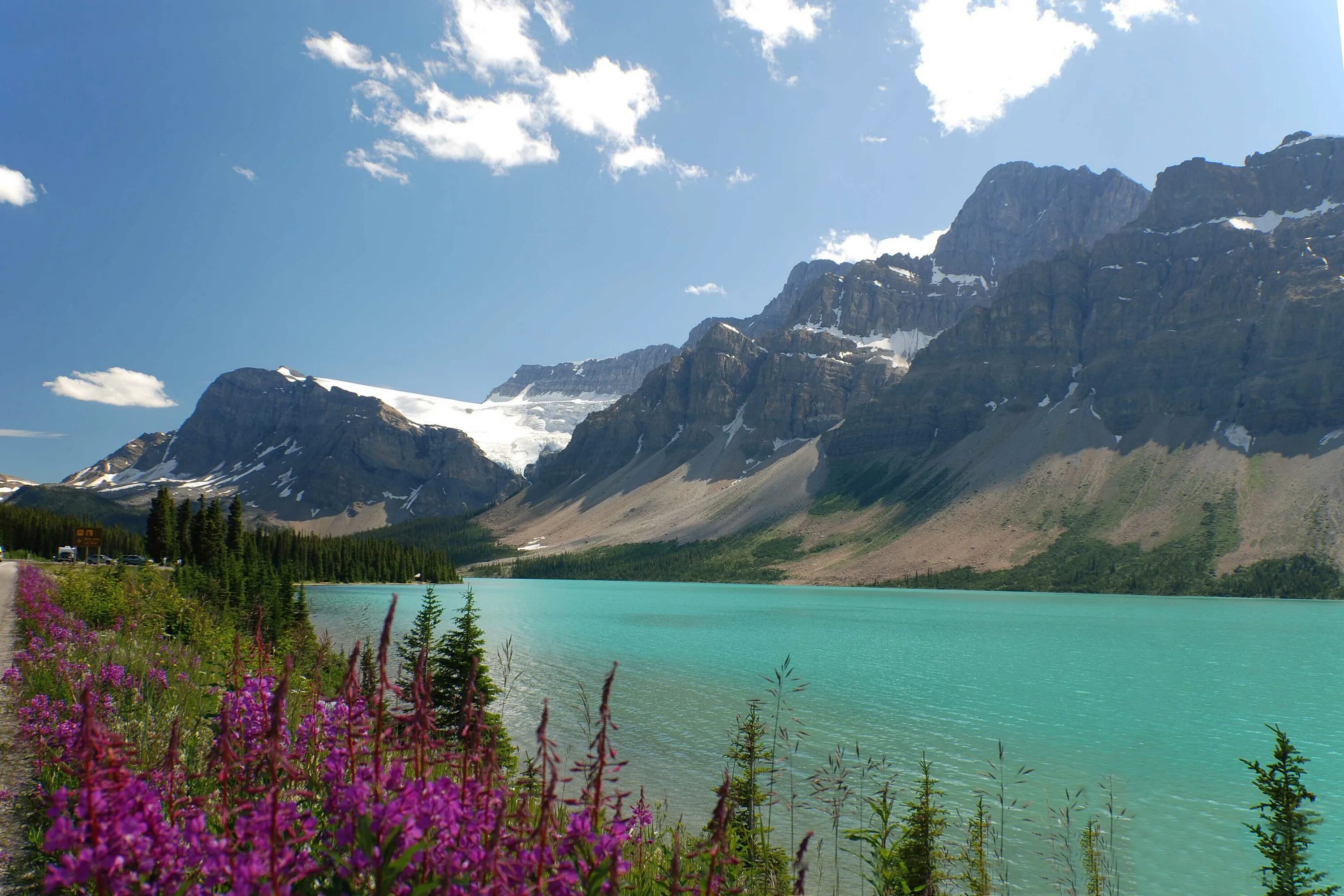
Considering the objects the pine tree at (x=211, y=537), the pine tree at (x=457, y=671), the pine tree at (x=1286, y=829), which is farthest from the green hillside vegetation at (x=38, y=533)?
the pine tree at (x=1286, y=829)

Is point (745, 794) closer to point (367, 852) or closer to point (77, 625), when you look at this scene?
point (367, 852)

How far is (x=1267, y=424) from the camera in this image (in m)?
188

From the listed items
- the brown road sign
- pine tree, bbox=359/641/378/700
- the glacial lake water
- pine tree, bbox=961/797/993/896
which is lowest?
the glacial lake water

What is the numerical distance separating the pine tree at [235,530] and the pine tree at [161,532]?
5408mm

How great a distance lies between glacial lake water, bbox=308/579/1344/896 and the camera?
61.4 feet

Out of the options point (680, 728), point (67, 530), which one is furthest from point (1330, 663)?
point (67, 530)

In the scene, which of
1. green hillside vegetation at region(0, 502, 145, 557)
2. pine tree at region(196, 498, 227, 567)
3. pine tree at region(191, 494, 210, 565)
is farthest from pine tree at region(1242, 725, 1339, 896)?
green hillside vegetation at region(0, 502, 145, 557)

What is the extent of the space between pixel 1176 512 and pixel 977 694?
167 metres

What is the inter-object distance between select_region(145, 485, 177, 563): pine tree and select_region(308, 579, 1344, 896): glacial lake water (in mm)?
18704

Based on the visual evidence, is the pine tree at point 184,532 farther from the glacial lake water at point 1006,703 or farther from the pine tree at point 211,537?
the glacial lake water at point 1006,703

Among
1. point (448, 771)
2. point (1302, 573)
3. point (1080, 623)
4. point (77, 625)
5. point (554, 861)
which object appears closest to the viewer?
point (554, 861)

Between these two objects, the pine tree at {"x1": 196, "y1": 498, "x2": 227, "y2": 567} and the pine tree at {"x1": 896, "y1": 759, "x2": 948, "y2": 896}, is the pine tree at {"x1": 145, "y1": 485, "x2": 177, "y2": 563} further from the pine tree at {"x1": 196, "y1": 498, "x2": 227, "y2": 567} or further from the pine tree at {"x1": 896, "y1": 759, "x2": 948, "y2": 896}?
the pine tree at {"x1": 896, "y1": 759, "x2": 948, "y2": 896}

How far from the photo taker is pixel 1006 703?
1312 inches

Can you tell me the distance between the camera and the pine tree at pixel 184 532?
275 feet
